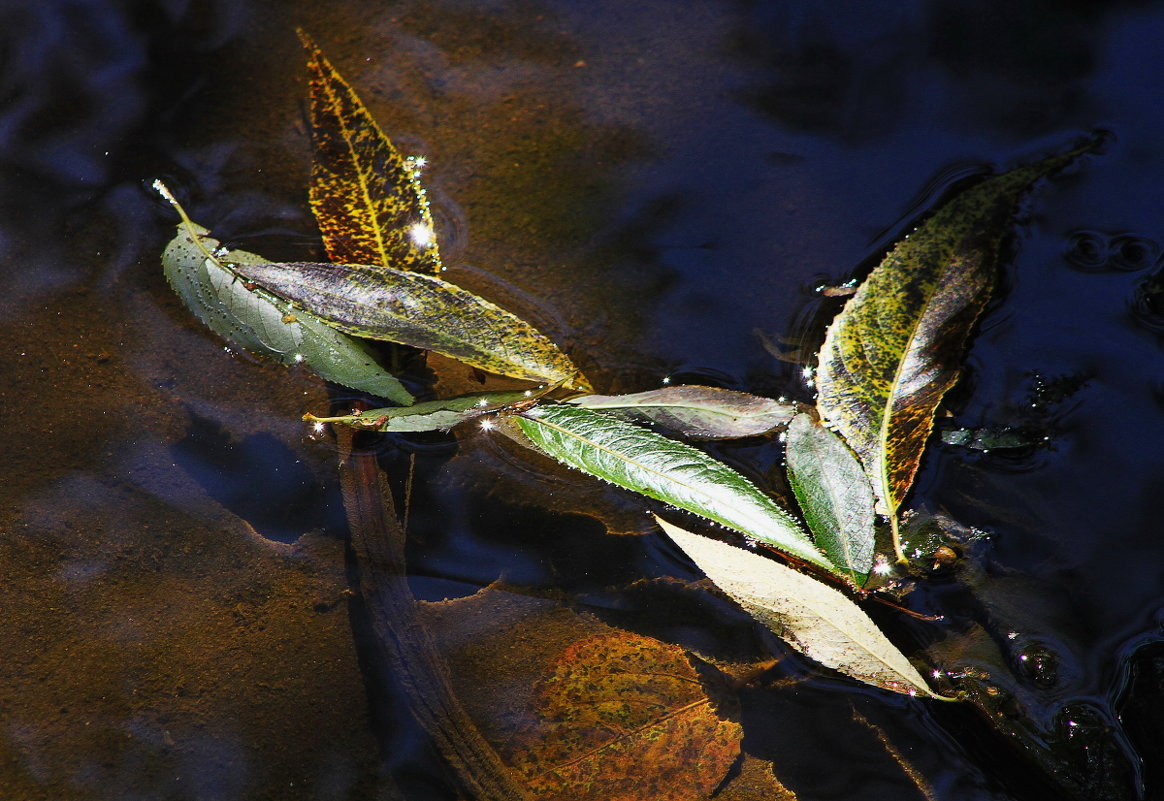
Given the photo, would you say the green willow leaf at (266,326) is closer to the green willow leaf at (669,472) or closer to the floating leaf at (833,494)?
the green willow leaf at (669,472)

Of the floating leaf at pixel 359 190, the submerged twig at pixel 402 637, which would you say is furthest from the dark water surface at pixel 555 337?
the floating leaf at pixel 359 190

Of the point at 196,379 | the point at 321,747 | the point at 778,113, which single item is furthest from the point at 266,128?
the point at 321,747

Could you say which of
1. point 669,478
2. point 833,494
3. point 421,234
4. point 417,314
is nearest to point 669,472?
point 669,478

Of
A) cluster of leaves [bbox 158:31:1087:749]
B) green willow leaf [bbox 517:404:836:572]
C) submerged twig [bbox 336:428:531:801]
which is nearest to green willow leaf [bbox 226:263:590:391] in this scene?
cluster of leaves [bbox 158:31:1087:749]

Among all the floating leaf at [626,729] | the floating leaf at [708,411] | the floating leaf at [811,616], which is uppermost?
the floating leaf at [708,411]

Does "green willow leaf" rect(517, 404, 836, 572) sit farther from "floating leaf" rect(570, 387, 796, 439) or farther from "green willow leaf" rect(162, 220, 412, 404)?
"green willow leaf" rect(162, 220, 412, 404)

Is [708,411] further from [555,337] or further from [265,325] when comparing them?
[265,325]
